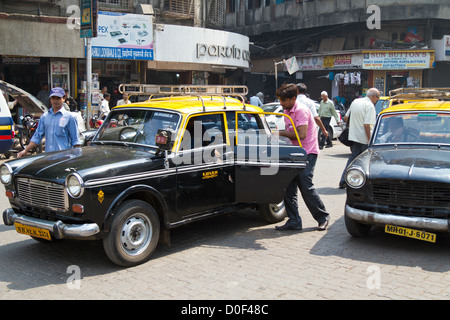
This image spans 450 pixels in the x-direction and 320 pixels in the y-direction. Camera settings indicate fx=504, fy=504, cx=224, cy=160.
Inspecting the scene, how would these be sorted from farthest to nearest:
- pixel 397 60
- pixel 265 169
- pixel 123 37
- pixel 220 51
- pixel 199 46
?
1. pixel 397 60
2. pixel 220 51
3. pixel 199 46
4. pixel 123 37
5. pixel 265 169

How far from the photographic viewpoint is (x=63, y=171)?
17.0 ft

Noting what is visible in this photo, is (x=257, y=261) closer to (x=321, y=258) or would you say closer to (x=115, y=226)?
(x=321, y=258)

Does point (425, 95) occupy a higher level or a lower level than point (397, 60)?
lower

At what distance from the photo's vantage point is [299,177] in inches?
267

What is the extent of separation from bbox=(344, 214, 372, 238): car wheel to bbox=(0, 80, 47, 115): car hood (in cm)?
1115

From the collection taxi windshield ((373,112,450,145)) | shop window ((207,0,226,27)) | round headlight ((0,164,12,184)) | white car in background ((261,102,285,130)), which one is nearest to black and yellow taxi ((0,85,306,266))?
round headlight ((0,164,12,184))

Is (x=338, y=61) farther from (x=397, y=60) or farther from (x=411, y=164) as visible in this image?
(x=411, y=164)

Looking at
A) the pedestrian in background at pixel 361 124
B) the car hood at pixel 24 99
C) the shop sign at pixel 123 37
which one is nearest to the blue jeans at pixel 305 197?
the pedestrian in background at pixel 361 124

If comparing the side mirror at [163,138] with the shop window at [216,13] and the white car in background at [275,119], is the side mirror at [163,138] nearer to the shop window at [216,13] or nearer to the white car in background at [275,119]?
the white car in background at [275,119]

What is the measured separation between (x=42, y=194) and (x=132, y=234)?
40.6 inches

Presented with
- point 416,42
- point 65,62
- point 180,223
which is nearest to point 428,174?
point 180,223

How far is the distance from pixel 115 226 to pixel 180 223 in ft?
3.06

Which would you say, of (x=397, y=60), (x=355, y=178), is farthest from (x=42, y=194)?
Answer: (x=397, y=60)

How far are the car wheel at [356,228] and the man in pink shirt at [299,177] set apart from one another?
0.62m
